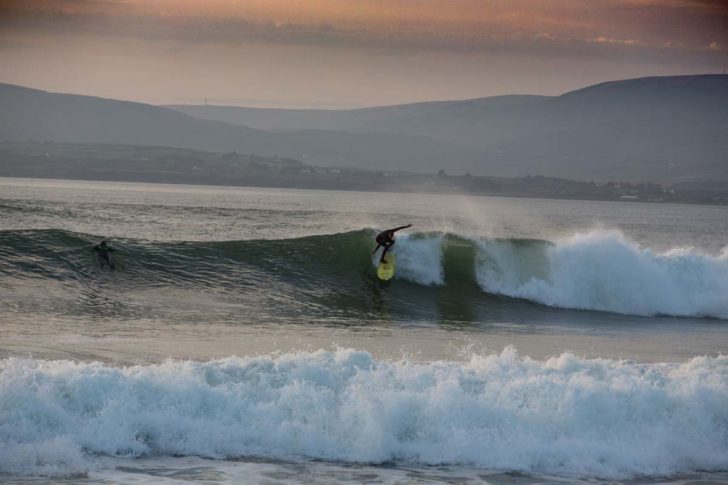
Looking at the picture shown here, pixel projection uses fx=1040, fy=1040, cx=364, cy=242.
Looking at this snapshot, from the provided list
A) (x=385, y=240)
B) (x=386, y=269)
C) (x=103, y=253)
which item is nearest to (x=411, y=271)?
(x=386, y=269)

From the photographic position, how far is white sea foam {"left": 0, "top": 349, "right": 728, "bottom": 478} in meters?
12.3

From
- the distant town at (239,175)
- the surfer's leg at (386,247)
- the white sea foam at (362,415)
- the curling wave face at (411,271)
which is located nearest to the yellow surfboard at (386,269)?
the surfer's leg at (386,247)

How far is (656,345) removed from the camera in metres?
22.0

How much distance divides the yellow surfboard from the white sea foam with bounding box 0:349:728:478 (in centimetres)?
1287

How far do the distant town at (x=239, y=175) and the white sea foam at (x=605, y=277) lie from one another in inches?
4447

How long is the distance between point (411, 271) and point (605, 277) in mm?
5895

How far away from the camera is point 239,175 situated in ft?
511

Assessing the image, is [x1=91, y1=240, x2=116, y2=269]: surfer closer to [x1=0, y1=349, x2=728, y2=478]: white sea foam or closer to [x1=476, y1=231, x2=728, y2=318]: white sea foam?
[x1=476, y1=231, x2=728, y2=318]: white sea foam

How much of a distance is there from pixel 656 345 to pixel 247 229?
29.0 meters

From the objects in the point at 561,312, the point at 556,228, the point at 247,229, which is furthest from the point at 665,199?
the point at 561,312

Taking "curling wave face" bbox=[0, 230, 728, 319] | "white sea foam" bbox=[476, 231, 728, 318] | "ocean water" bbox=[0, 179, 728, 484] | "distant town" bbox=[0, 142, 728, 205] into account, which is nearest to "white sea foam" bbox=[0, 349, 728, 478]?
"ocean water" bbox=[0, 179, 728, 484]

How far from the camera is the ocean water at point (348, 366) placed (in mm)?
12375

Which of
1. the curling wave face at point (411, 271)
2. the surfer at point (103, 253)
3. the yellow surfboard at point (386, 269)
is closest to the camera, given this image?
the curling wave face at point (411, 271)

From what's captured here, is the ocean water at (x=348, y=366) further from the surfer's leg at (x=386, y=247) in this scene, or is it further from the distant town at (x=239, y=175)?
the distant town at (x=239, y=175)
